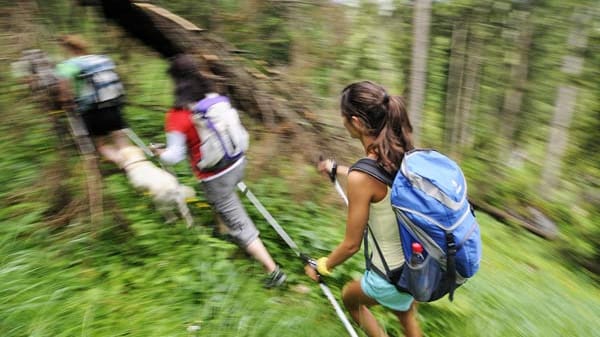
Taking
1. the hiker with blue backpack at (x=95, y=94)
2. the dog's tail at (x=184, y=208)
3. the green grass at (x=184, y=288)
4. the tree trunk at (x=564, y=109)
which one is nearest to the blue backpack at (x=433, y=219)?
the green grass at (x=184, y=288)

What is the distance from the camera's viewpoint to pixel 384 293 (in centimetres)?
235

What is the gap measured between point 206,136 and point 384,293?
1.51 meters

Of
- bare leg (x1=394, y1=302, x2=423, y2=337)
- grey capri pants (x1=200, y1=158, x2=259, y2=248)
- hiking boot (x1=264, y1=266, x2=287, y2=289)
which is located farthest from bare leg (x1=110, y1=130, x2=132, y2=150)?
bare leg (x1=394, y1=302, x2=423, y2=337)

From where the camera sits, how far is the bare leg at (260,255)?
324 cm

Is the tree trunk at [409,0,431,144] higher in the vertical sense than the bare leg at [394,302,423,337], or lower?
higher

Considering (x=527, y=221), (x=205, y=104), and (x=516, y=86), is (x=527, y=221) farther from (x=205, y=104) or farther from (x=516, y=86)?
(x=205, y=104)

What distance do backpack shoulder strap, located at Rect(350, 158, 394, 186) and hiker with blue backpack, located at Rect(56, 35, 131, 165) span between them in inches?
87.1

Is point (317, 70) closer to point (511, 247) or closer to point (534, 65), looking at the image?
point (511, 247)

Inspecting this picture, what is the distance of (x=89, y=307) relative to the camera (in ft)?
8.64

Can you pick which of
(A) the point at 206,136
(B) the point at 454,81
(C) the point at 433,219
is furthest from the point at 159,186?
(B) the point at 454,81

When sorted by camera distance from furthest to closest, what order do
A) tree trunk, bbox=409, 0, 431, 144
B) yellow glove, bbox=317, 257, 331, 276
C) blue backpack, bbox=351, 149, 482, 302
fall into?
tree trunk, bbox=409, 0, 431, 144, yellow glove, bbox=317, 257, 331, 276, blue backpack, bbox=351, 149, 482, 302

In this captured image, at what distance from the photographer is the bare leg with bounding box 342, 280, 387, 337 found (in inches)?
101

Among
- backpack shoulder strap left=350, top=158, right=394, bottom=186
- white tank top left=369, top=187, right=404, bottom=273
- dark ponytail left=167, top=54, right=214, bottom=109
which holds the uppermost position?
dark ponytail left=167, top=54, right=214, bottom=109

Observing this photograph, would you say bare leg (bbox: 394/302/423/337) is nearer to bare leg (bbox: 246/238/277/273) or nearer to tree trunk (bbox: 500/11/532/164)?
bare leg (bbox: 246/238/277/273)
